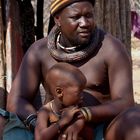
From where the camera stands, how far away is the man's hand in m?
2.92

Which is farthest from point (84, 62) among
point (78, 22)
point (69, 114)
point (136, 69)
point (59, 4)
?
point (136, 69)

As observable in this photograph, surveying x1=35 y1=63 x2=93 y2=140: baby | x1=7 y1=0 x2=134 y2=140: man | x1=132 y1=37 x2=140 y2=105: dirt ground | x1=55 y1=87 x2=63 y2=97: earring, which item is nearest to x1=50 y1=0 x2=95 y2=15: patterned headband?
x1=7 y1=0 x2=134 y2=140: man

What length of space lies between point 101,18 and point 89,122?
285 cm

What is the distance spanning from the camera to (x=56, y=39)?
3518mm

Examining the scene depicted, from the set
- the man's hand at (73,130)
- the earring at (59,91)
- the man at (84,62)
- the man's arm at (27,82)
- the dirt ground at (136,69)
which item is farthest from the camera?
the dirt ground at (136,69)

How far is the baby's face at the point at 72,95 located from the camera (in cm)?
299

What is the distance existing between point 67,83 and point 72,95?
7 cm

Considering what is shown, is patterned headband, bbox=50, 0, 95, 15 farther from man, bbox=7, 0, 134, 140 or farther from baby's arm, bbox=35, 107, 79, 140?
baby's arm, bbox=35, 107, 79, 140

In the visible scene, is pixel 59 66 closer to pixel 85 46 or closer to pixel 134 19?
pixel 85 46

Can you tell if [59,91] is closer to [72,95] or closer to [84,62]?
[72,95]

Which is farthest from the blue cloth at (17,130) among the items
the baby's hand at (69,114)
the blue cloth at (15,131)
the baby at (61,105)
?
the baby's hand at (69,114)

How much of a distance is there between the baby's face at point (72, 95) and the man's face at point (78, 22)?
0.39 meters

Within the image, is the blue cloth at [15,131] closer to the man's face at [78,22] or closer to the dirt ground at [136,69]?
the man's face at [78,22]

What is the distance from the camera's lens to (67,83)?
118 inches
